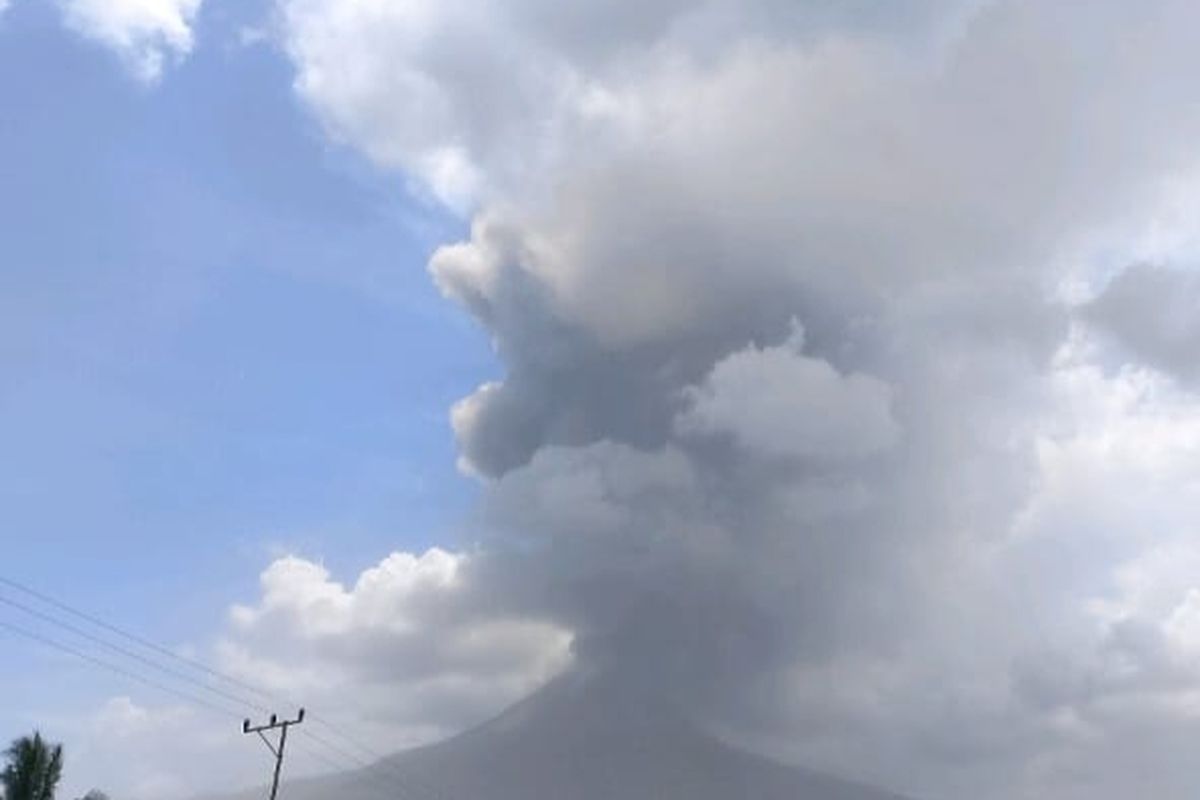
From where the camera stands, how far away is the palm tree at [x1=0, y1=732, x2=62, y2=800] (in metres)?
79.6

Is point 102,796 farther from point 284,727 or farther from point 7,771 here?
point 284,727

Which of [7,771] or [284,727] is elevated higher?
[284,727]

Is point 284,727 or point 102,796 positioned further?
point 284,727

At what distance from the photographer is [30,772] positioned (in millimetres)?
79875

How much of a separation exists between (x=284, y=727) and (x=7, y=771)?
19563mm

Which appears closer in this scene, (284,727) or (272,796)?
(272,796)

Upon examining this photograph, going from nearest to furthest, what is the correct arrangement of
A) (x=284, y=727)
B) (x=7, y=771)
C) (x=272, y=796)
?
(x=7, y=771) < (x=272, y=796) < (x=284, y=727)

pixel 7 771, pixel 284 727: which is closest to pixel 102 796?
pixel 7 771

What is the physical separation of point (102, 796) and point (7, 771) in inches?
251

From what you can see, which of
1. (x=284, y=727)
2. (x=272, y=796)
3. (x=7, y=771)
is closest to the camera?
(x=7, y=771)

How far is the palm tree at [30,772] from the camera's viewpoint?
79625 millimetres

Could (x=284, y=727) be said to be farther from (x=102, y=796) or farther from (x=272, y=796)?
(x=102, y=796)

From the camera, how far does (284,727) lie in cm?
9488

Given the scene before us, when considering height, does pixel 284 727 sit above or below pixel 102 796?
above
